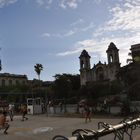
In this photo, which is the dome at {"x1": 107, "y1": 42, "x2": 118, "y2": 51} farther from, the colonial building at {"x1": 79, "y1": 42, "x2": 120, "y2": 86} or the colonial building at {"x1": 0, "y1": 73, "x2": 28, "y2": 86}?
the colonial building at {"x1": 0, "y1": 73, "x2": 28, "y2": 86}

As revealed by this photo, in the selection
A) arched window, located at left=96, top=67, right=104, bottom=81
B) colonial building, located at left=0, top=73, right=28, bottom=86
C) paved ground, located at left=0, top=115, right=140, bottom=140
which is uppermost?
colonial building, located at left=0, top=73, right=28, bottom=86

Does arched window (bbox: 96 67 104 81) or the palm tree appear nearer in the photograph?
arched window (bbox: 96 67 104 81)

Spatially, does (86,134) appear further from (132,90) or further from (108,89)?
(108,89)

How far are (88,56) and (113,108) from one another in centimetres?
5327

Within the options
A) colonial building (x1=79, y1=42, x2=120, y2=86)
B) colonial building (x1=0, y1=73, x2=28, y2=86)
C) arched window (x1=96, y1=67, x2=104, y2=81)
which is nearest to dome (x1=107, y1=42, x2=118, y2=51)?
colonial building (x1=79, y1=42, x2=120, y2=86)

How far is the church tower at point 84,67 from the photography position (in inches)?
3652

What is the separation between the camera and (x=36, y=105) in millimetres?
52938

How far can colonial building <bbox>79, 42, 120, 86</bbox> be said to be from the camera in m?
86.2

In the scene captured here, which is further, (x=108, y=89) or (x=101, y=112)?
(x=108, y=89)

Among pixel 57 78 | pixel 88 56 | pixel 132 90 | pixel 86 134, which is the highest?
pixel 88 56

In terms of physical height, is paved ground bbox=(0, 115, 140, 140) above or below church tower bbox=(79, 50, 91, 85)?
below

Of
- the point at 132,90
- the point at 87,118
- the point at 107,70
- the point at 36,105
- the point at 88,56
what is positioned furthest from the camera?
the point at 88,56

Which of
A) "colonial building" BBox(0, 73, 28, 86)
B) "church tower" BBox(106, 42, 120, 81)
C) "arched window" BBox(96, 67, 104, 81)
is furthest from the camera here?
"colonial building" BBox(0, 73, 28, 86)

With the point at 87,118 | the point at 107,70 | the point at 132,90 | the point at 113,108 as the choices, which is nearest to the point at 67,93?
the point at 107,70
